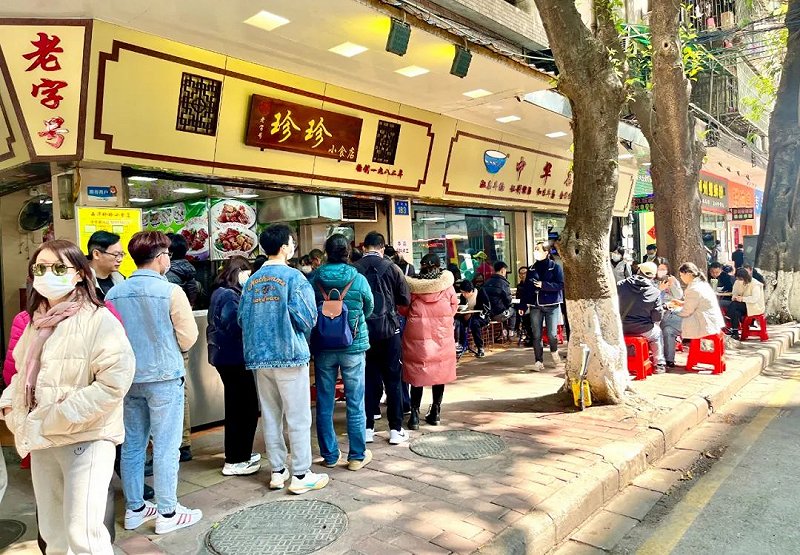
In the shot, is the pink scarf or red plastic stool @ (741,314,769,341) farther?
red plastic stool @ (741,314,769,341)

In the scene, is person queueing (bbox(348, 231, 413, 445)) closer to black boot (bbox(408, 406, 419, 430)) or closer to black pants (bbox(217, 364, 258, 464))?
black boot (bbox(408, 406, 419, 430))

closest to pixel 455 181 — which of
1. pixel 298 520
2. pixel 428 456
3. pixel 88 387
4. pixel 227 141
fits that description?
pixel 227 141

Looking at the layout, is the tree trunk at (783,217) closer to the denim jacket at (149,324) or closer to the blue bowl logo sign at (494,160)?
the blue bowl logo sign at (494,160)

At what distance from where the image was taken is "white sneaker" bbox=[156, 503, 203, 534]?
3.57 meters

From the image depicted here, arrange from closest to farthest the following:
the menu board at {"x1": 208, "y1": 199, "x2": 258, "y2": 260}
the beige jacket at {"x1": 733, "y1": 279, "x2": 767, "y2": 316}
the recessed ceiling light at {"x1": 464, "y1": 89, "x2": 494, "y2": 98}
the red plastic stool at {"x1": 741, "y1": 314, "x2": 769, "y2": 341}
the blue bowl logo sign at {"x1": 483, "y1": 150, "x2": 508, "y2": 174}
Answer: the menu board at {"x1": 208, "y1": 199, "x2": 258, "y2": 260} < the recessed ceiling light at {"x1": 464, "y1": 89, "x2": 494, "y2": 98} < the beige jacket at {"x1": 733, "y1": 279, "x2": 767, "y2": 316} < the red plastic stool at {"x1": 741, "y1": 314, "x2": 769, "y2": 341} < the blue bowl logo sign at {"x1": 483, "y1": 150, "x2": 508, "y2": 174}

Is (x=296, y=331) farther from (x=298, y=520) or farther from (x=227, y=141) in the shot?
(x=227, y=141)

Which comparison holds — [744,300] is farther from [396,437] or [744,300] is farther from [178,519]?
[178,519]

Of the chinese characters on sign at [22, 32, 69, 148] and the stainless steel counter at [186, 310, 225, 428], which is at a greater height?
the chinese characters on sign at [22, 32, 69, 148]

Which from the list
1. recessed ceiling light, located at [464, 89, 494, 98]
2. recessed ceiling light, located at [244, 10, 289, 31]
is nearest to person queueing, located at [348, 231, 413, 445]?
recessed ceiling light, located at [244, 10, 289, 31]

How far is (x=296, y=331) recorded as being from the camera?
13.5 feet

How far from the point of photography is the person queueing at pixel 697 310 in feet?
25.4

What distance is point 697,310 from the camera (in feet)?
25.7

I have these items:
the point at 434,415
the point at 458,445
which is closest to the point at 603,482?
the point at 458,445

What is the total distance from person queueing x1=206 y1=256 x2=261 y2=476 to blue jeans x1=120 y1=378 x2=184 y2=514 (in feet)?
2.73
